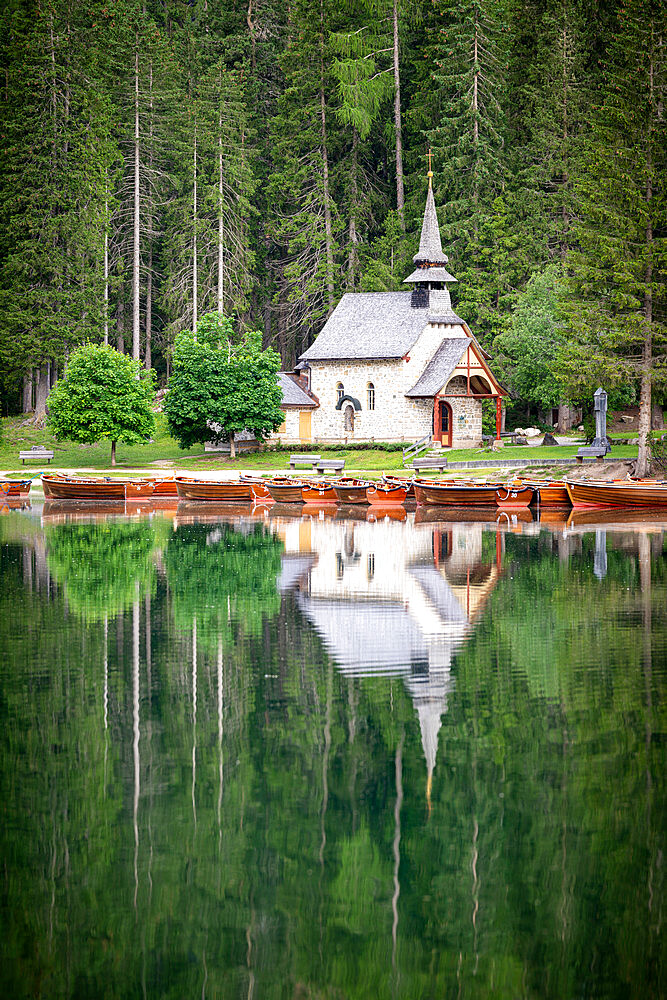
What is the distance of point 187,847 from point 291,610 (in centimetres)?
1304

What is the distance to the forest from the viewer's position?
243 ft

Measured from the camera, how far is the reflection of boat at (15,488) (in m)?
56.1

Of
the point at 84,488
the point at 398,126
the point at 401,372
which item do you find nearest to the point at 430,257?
the point at 401,372

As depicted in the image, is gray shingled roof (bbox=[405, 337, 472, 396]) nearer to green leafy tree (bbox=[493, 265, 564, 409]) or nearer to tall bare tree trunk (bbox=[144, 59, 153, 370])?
green leafy tree (bbox=[493, 265, 564, 409])

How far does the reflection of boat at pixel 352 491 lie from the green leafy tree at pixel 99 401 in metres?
15.2

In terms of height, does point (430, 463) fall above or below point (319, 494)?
above

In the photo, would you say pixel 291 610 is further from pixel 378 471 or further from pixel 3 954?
pixel 378 471

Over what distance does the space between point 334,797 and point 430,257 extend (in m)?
60.5

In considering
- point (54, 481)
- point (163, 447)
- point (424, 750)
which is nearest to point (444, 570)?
point (424, 750)

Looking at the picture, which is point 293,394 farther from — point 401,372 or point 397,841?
point 397,841

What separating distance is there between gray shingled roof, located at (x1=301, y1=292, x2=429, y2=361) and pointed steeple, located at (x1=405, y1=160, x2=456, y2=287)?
1.50 meters

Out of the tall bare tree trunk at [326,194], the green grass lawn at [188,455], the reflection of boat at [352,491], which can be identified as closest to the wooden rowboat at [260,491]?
the reflection of boat at [352,491]

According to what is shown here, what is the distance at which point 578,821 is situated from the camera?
12.4 m

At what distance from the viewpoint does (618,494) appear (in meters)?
45.8
